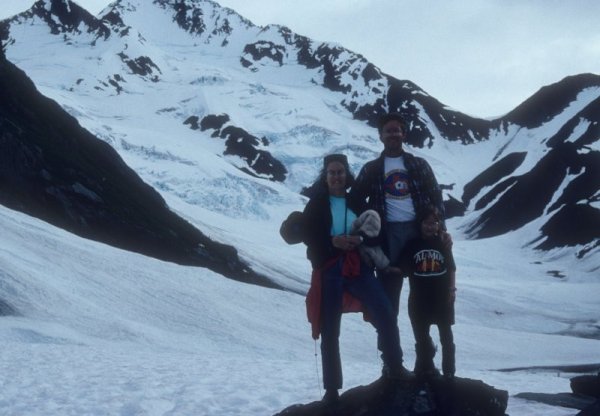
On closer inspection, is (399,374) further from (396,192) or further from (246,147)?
(246,147)

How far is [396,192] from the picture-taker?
21.8 ft

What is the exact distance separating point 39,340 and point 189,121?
13840cm

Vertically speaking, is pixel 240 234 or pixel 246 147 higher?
pixel 246 147

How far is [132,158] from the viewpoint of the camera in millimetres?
103250

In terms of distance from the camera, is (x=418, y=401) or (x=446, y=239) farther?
(x=446, y=239)

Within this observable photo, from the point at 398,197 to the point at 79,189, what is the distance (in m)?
40.5

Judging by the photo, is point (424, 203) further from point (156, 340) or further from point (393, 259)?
point (156, 340)

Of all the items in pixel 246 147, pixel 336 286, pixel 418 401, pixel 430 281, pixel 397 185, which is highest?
pixel 246 147

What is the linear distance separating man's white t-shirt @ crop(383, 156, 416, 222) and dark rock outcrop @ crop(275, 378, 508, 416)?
1.57 m

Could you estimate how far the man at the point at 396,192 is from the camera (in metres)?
6.59

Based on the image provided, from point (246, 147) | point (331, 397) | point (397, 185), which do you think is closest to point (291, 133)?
point (246, 147)

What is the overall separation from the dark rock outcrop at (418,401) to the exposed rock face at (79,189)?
121ft

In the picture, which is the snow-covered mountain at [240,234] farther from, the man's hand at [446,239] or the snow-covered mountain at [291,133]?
the man's hand at [446,239]

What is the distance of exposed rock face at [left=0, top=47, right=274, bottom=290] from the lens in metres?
41.7
